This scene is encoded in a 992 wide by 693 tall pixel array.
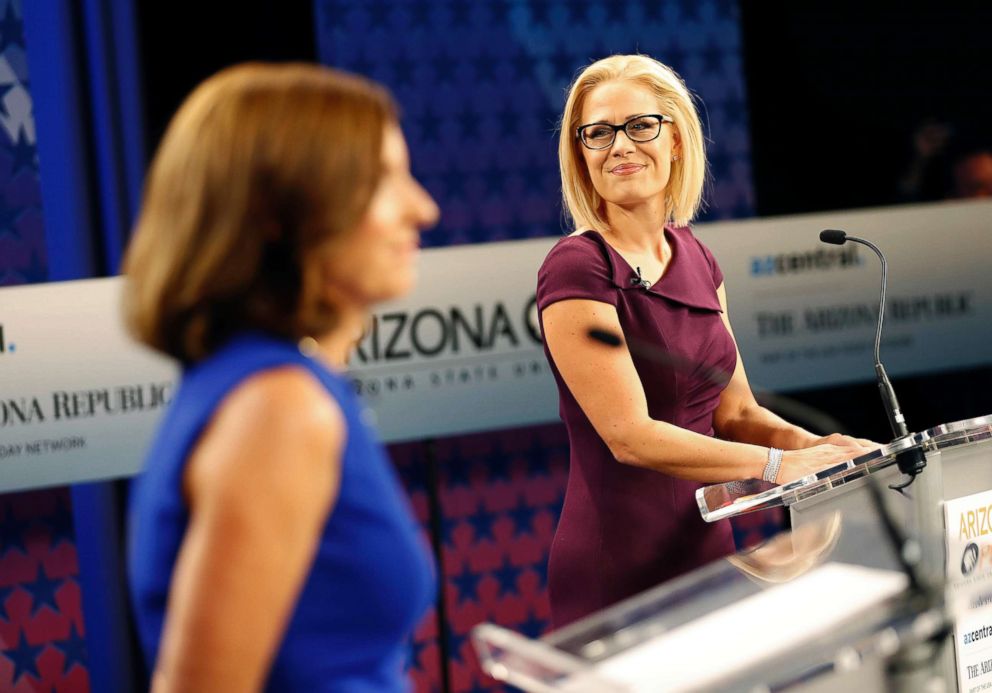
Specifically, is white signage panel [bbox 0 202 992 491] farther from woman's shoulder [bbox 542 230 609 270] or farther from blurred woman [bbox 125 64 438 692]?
blurred woman [bbox 125 64 438 692]

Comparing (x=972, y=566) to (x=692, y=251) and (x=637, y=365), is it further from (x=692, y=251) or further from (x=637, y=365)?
(x=692, y=251)

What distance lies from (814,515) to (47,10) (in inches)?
108

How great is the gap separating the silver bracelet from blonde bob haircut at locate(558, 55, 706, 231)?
0.52m

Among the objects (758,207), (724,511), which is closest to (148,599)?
(724,511)

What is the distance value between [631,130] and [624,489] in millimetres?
652

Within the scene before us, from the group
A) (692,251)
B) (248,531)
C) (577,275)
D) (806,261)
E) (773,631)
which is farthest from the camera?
(806,261)

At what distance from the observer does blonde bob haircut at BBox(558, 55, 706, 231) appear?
2.15 metres

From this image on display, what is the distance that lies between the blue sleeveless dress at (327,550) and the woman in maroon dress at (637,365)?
1.02m

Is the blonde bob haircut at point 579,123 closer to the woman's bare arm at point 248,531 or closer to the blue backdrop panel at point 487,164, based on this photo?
the woman's bare arm at point 248,531

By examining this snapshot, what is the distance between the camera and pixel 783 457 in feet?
6.34

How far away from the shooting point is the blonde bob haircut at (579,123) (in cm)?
215

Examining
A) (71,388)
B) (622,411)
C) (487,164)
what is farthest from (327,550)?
(487,164)

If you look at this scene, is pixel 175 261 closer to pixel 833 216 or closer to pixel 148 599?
A: pixel 148 599

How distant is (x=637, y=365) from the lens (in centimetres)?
204
